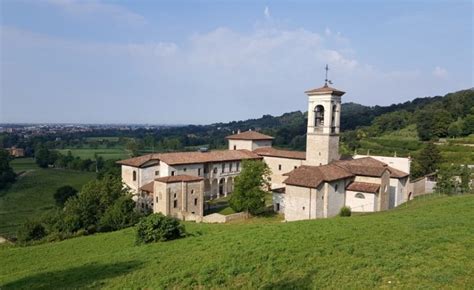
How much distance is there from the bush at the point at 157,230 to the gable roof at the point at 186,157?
15443mm

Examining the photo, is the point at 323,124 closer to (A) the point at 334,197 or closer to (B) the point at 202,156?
(A) the point at 334,197

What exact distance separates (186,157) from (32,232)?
53.0 ft

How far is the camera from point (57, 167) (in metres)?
96.4

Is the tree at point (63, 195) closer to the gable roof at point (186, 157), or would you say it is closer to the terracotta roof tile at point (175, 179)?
the gable roof at point (186, 157)

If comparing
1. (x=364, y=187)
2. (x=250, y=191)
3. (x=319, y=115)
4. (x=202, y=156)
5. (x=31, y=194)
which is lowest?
(x=31, y=194)

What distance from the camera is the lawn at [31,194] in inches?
1868

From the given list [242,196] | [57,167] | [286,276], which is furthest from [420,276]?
[57,167]

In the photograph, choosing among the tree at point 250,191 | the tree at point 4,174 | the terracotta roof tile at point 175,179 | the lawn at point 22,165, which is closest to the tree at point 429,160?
the tree at point 250,191

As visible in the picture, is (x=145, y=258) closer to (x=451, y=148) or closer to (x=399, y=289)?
(x=399, y=289)

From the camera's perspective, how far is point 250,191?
103 feet

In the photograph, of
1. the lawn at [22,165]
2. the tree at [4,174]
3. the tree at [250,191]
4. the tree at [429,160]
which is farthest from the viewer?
the lawn at [22,165]

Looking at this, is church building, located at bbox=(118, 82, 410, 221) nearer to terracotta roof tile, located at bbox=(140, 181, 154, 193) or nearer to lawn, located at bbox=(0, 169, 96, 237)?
terracotta roof tile, located at bbox=(140, 181, 154, 193)

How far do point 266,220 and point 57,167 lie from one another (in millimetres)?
83531

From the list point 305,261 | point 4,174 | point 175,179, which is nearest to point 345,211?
point 175,179
